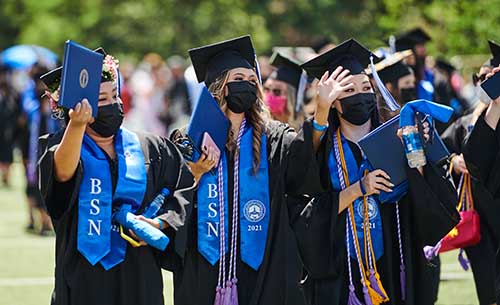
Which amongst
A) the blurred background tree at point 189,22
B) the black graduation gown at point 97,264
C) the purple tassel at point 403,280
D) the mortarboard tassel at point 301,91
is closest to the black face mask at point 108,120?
the black graduation gown at point 97,264

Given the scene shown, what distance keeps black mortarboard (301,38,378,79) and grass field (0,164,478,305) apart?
4046mm

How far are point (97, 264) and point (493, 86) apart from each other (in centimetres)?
247

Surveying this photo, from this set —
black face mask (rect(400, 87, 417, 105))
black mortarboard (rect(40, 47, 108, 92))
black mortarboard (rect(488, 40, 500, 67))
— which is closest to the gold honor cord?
black mortarboard (rect(40, 47, 108, 92))

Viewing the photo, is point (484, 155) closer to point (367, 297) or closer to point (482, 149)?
point (482, 149)

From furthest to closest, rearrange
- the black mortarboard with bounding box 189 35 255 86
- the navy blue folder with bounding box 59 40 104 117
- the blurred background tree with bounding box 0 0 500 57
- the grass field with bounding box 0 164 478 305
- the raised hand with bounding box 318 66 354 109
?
1. the blurred background tree with bounding box 0 0 500 57
2. the grass field with bounding box 0 164 478 305
3. the black mortarboard with bounding box 189 35 255 86
4. the raised hand with bounding box 318 66 354 109
5. the navy blue folder with bounding box 59 40 104 117

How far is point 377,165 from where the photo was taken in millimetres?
6152

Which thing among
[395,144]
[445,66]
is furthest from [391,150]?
[445,66]

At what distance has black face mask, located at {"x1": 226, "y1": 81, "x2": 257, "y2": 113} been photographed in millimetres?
6605

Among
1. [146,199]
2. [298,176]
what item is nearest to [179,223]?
[146,199]

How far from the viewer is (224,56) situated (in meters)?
6.79

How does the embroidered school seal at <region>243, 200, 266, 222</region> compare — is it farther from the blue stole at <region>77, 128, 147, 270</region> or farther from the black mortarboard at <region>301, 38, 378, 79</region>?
the black mortarboard at <region>301, 38, 378, 79</region>

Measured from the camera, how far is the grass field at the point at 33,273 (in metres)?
10.4

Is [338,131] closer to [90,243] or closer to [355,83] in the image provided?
[355,83]

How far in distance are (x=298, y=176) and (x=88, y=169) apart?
1.14m
